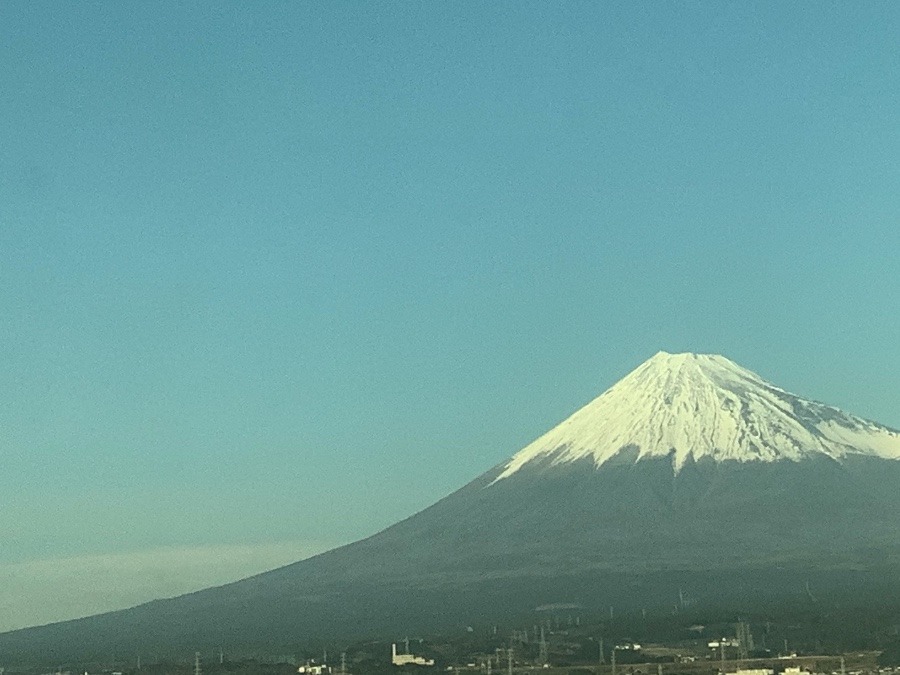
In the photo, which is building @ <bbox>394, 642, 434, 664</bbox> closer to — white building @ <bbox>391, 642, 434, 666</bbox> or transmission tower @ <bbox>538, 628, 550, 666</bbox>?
white building @ <bbox>391, 642, 434, 666</bbox>

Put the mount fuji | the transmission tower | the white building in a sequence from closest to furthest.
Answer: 1. the transmission tower
2. the white building
3. the mount fuji

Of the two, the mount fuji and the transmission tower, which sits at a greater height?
the mount fuji

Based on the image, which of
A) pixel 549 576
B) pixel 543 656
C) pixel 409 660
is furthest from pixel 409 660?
pixel 549 576

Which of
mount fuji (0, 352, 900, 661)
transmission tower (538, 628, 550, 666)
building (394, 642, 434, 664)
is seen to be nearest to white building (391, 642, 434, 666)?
building (394, 642, 434, 664)

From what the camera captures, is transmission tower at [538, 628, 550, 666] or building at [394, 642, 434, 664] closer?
transmission tower at [538, 628, 550, 666]

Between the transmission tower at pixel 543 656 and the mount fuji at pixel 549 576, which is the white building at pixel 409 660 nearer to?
the transmission tower at pixel 543 656

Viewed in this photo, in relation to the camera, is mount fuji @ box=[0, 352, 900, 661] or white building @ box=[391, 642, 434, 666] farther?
mount fuji @ box=[0, 352, 900, 661]

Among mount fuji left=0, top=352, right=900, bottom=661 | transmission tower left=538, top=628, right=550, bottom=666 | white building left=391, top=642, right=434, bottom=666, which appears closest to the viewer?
transmission tower left=538, top=628, right=550, bottom=666

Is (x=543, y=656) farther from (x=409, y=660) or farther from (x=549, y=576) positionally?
(x=549, y=576)

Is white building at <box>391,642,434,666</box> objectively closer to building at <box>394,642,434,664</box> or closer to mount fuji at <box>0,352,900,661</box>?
building at <box>394,642,434,664</box>

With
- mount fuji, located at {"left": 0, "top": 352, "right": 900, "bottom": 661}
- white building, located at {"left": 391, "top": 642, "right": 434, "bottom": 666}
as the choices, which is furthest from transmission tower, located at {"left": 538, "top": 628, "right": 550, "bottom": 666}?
mount fuji, located at {"left": 0, "top": 352, "right": 900, "bottom": 661}

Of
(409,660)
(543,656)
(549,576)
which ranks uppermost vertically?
(549,576)

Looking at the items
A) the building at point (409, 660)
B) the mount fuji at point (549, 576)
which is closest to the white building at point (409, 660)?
the building at point (409, 660)
